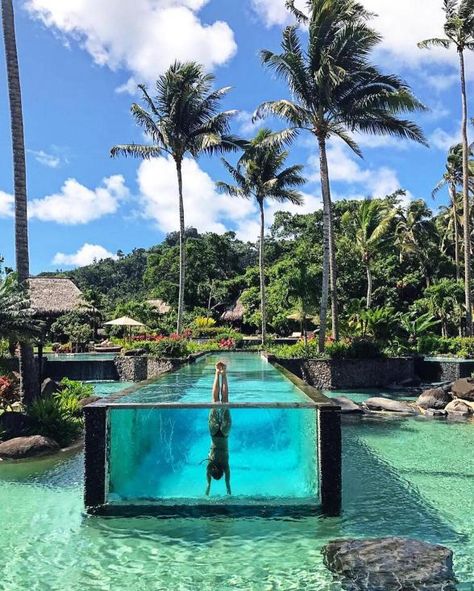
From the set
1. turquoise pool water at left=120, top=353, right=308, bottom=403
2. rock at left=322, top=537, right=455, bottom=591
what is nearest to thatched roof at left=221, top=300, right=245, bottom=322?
turquoise pool water at left=120, top=353, right=308, bottom=403

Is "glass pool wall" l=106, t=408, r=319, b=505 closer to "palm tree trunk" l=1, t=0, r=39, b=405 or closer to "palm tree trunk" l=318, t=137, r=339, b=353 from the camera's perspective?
"palm tree trunk" l=1, t=0, r=39, b=405

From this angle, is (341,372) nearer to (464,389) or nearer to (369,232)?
(464,389)

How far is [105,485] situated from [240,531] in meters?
1.81

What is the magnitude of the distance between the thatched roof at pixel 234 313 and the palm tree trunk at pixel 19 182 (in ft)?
97.0

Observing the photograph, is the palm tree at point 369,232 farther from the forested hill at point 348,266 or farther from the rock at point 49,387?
the rock at point 49,387

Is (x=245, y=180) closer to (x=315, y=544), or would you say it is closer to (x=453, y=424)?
(x=453, y=424)

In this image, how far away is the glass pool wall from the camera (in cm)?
743

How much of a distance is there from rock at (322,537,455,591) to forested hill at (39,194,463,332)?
21999mm

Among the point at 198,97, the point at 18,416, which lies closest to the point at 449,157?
the point at 198,97

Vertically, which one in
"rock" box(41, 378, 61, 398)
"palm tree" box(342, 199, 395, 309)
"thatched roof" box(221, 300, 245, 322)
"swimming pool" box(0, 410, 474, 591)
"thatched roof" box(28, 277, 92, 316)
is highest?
"palm tree" box(342, 199, 395, 309)

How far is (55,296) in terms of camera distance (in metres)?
38.2

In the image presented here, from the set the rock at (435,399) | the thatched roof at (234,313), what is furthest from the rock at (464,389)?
Result: the thatched roof at (234,313)

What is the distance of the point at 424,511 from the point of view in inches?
299

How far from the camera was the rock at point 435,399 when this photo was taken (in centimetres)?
1612
